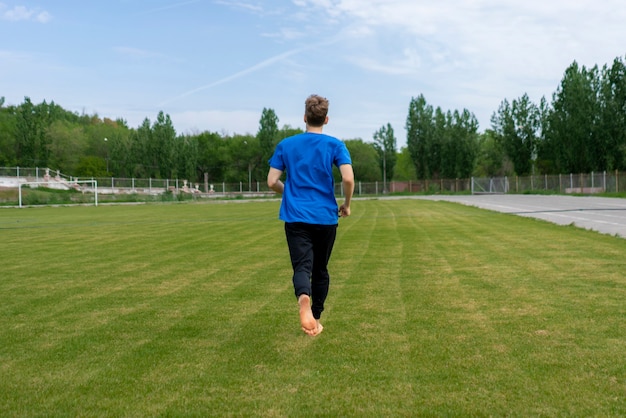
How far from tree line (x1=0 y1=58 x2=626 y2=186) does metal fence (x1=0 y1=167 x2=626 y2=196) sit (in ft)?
10.3

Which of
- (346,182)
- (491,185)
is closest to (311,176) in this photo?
(346,182)

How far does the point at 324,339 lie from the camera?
4750mm

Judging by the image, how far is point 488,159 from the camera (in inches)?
4267

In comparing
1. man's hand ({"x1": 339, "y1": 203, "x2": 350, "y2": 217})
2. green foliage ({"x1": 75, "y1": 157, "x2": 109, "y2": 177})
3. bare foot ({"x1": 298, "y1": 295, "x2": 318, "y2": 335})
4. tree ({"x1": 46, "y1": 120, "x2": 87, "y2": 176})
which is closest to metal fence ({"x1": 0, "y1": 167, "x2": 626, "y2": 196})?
green foliage ({"x1": 75, "y1": 157, "x2": 109, "y2": 177})

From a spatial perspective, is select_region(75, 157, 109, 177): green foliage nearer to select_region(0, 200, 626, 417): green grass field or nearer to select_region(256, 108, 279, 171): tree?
select_region(256, 108, 279, 171): tree

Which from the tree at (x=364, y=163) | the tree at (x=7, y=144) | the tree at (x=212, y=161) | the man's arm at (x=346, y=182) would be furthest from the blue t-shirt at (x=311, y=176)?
the tree at (x=212, y=161)

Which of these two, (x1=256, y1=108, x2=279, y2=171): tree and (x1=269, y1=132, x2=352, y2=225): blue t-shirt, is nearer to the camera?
(x1=269, y1=132, x2=352, y2=225): blue t-shirt

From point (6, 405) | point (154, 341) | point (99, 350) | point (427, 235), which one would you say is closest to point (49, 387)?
point (6, 405)

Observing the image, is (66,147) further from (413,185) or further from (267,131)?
(413,185)

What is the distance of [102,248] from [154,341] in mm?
8524

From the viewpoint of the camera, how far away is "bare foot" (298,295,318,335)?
14.9 feet

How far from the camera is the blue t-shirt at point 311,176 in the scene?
186 inches

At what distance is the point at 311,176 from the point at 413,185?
89.8m

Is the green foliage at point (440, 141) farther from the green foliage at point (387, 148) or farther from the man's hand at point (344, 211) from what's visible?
the man's hand at point (344, 211)
